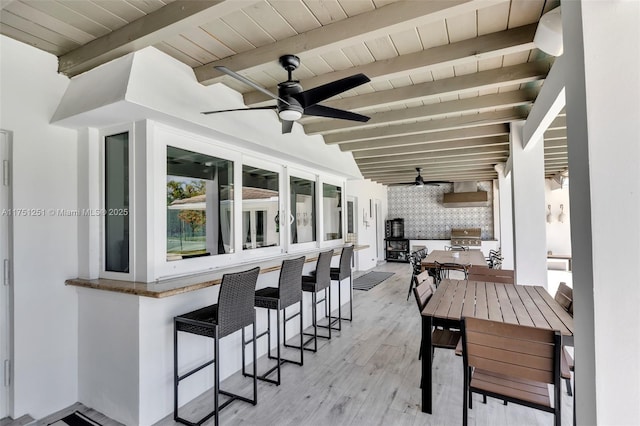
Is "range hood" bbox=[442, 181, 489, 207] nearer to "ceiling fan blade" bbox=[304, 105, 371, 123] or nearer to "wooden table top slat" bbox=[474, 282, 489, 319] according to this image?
"wooden table top slat" bbox=[474, 282, 489, 319]

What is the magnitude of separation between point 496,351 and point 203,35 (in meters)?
2.74

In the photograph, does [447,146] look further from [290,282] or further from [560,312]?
[290,282]

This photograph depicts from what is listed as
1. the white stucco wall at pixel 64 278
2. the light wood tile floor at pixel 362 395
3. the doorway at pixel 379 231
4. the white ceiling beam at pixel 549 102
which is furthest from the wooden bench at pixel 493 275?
the doorway at pixel 379 231

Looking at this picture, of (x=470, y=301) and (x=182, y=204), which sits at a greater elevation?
(x=182, y=204)

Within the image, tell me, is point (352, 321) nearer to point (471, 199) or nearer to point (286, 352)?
point (286, 352)

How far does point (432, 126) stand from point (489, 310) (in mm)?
2541

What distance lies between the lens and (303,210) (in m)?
4.75

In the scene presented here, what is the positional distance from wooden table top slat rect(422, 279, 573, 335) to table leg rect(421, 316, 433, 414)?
0.09 meters

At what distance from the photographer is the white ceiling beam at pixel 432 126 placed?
376cm

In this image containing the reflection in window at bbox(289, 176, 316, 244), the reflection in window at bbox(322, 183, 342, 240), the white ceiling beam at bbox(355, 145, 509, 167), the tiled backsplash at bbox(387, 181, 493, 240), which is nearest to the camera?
the reflection in window at bbox(289, 176, 316, 244)

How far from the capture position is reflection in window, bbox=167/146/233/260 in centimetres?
272

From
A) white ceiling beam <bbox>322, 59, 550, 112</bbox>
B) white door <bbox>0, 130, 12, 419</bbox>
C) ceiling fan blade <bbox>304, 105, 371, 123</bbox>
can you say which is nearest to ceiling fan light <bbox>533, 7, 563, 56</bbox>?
white ceiling beam <bbox>322, 59, 550, 112</bbox>

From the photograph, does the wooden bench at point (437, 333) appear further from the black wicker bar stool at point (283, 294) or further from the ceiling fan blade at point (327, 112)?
the ceiling fan blade at point (327, 112)

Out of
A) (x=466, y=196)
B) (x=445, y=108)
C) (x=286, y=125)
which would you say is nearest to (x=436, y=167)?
(x=466, y=196)
